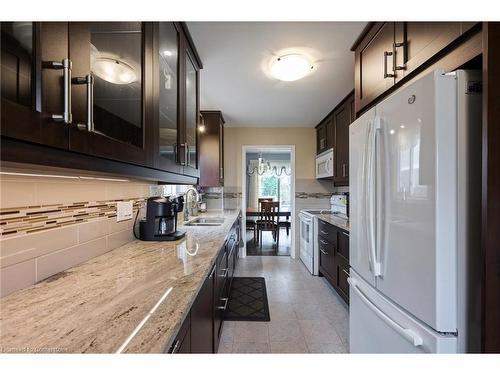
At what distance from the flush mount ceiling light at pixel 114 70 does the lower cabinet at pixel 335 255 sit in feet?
7.12

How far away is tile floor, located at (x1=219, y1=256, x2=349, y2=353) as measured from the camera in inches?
70.0

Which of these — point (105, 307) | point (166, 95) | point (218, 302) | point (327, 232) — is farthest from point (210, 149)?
point (105, 307)

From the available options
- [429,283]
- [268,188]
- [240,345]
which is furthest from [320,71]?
[268,188]

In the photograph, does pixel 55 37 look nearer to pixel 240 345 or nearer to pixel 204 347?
pixel 204 347

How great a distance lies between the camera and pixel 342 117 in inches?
117

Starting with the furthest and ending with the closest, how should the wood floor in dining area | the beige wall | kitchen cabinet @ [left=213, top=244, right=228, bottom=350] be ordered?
the wood floor in dining area → the beige wall → kitchen cabinet @ [left=213, top=244, right=228, bottom=350]

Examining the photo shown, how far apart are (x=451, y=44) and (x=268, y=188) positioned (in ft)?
22.2

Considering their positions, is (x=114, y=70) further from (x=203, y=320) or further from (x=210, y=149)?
(x=210, y=149)

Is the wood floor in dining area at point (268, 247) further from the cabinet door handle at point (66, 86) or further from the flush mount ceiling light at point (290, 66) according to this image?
the cabinet door handle at point (66, 86)

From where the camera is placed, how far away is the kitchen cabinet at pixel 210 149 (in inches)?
133

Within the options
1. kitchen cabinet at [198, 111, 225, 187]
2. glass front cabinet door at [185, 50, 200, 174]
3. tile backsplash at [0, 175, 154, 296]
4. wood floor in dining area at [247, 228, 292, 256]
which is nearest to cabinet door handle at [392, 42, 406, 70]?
glass front cabinet door at [185, 50, 200, 174]

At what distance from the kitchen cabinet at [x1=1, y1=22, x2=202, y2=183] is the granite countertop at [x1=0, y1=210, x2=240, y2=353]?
43 centimetres

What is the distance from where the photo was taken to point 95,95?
76 cm

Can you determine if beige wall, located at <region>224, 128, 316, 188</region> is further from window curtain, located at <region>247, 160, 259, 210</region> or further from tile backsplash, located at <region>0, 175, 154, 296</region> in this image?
window curtain, located at <region>247, 160, 259, 210</region>
